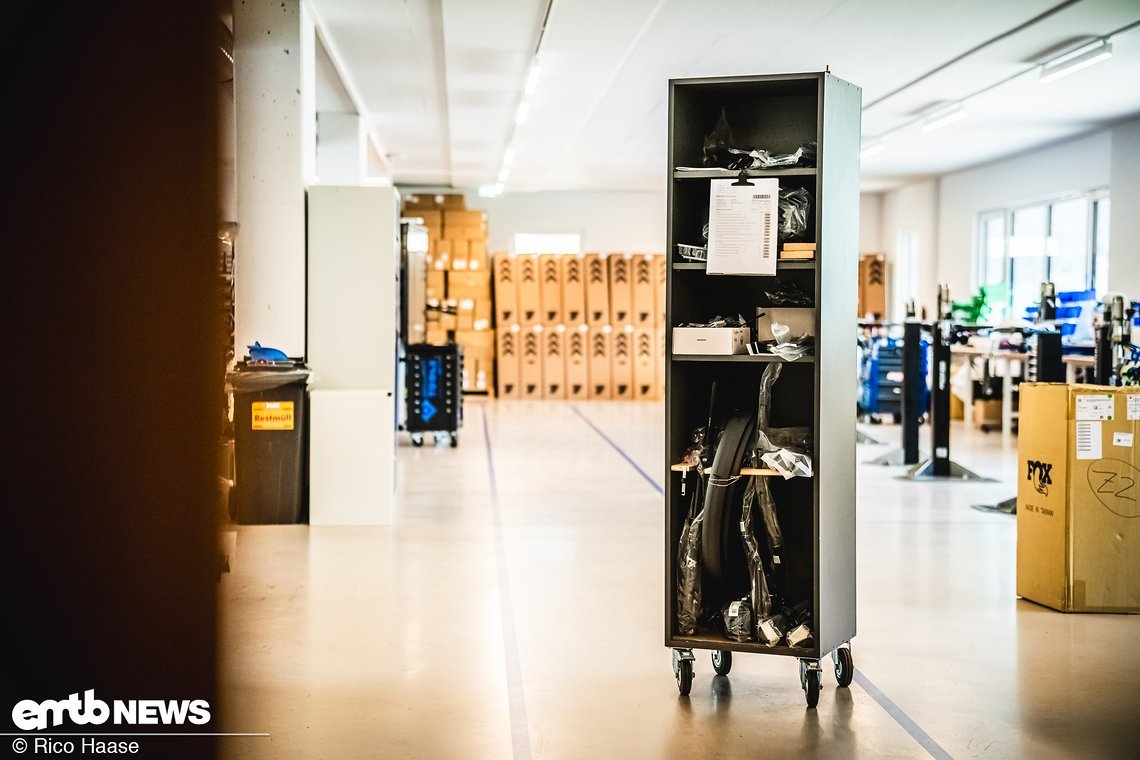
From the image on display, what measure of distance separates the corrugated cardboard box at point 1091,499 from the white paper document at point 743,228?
1.87 metres

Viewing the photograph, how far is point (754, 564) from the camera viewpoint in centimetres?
340

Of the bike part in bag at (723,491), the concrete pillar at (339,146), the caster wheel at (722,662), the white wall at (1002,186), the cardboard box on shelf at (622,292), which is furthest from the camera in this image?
the cardboard box on shelf at (622,292)

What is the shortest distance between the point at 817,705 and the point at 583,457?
6.05 meters

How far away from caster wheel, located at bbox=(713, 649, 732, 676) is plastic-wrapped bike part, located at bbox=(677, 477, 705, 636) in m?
0.19

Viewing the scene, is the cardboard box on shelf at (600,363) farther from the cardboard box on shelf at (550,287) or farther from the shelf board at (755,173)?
the shelf board at (755,173)

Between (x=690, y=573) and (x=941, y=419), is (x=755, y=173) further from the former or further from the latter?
(x=941, y=419)

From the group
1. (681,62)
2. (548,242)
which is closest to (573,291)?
(548,242)

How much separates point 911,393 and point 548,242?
10.5 meters

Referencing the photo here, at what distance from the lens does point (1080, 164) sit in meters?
12.7

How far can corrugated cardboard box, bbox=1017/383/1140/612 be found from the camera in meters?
4.34

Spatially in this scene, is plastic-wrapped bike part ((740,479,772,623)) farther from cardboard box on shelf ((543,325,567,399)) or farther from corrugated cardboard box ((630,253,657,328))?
corrugated cardboard box ((630,253,657,328))

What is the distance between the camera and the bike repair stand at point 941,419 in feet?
26.5

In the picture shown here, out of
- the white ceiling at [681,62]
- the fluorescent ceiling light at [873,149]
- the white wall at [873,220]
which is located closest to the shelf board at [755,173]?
the white ceiling at [681,62]

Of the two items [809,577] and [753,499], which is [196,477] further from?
[809,577]
